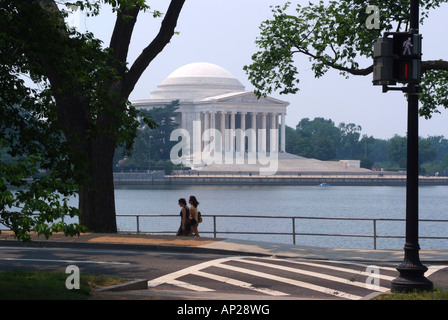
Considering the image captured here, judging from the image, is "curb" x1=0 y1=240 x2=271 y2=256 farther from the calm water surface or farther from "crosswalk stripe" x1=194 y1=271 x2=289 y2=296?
the calm water surface

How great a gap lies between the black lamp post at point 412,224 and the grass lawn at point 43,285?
5.19 m

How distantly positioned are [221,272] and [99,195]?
9.87 meters

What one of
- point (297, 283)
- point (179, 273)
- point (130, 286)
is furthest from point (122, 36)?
point (130, 286)

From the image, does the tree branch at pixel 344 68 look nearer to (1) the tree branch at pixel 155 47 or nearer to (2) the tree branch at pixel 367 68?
(2) the tree branch at pixel 367 68

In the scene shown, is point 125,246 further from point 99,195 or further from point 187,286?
point 187,286

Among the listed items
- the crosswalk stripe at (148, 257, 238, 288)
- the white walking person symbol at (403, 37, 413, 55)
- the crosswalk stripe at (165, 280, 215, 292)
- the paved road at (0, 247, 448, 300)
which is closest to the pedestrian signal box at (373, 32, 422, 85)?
the white walking person symbol at (403, 37, 413, 55)

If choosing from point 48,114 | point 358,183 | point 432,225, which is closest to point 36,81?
point 48,114

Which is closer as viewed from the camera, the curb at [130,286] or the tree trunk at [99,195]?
the curb at [130,286]

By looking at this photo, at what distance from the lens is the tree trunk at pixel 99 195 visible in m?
27.8

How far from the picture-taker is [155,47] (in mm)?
28734

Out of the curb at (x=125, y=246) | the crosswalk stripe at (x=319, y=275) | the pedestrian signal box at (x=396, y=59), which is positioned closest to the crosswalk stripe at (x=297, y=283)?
the crosswalk stripe at (x=319, y=275)

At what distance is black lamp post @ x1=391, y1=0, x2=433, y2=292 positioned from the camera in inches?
612

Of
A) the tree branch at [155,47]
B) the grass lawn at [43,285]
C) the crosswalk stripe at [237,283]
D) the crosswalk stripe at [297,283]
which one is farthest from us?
the tree branch at [155,47]
